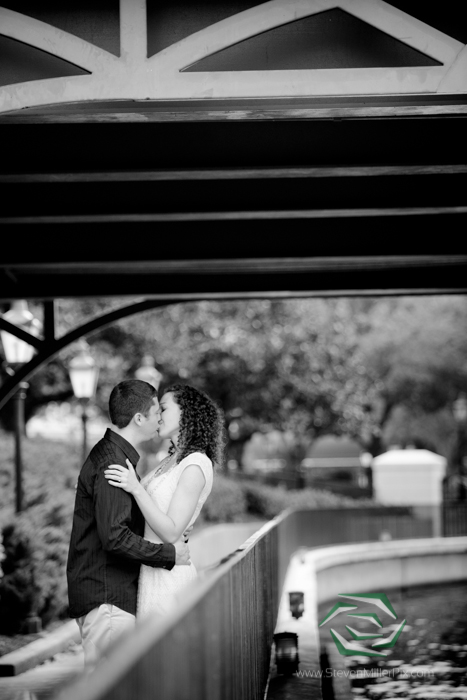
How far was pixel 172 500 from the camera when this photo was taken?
519 centimetres

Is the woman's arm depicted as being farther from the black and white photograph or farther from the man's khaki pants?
the man's khaki pants

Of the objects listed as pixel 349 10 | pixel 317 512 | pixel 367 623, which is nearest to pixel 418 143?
pixel 349 10

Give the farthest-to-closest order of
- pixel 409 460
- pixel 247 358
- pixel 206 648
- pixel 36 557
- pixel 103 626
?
1. pixel 409 460
2. pixel 247 358
3. pixel 36 557
4. pixel 103 626
5. pixel 206 648

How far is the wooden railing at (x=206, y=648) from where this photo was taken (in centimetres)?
272

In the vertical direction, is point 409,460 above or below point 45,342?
below

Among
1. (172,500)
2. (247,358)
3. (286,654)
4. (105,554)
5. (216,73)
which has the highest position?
(247,358)

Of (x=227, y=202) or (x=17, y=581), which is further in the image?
(x=17, y=581)

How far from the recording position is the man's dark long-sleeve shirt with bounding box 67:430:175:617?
4.94 metres

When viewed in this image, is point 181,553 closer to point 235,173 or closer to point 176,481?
point 176,481

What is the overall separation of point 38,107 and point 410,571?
17390mm

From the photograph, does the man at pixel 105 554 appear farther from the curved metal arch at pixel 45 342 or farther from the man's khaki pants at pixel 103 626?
the curved metal arch at pixel 45 342

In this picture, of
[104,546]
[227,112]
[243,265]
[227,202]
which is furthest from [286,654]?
[227,112]

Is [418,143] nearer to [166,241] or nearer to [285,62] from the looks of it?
[285,62]

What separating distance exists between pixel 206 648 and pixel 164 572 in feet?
4.29
